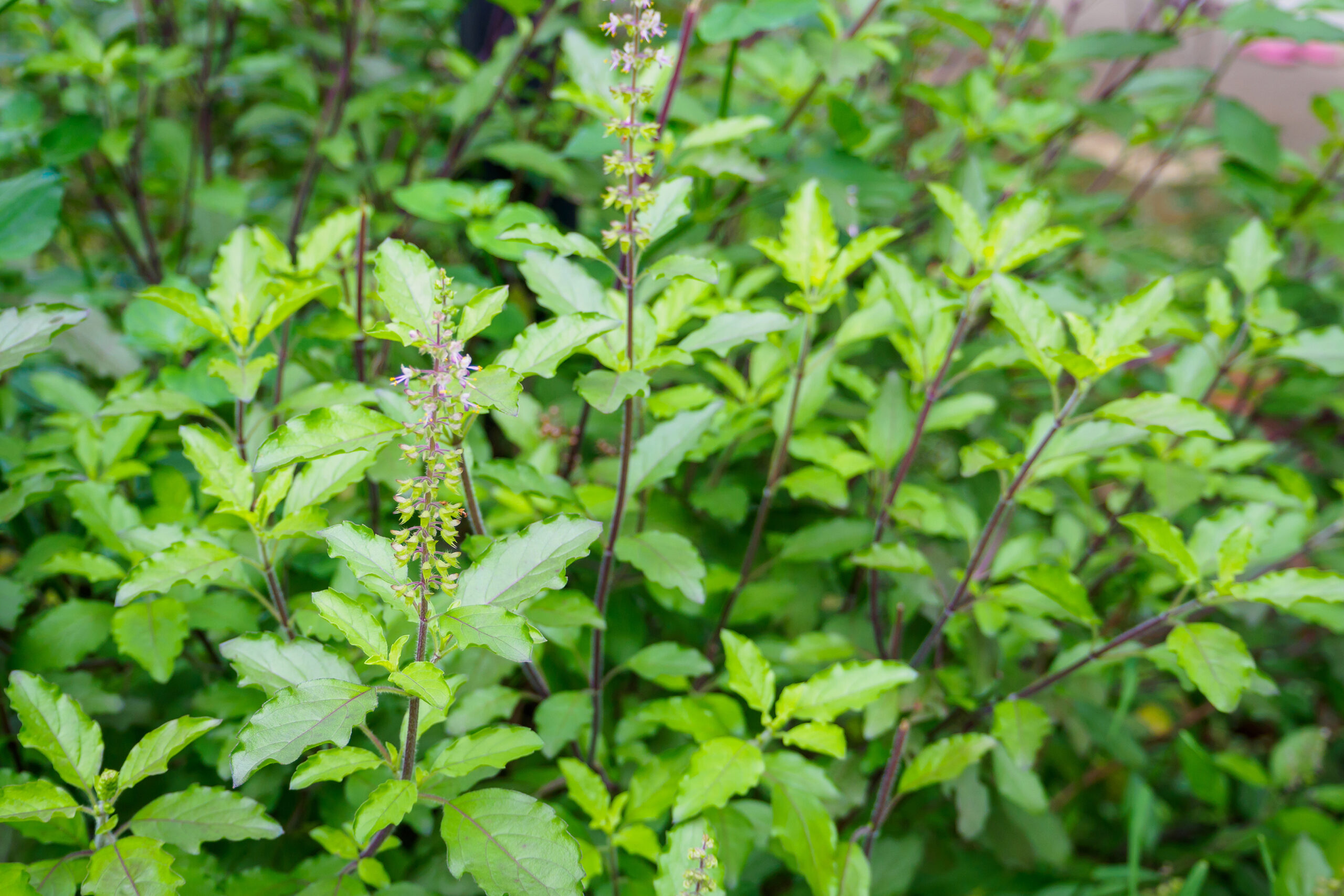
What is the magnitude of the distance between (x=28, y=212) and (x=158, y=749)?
3.28 ft

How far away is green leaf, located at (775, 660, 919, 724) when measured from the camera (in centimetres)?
99

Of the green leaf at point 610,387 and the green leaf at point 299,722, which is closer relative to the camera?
the green leaf at point 299,722

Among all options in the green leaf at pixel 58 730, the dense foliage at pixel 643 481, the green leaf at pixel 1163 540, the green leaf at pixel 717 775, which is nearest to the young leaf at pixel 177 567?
the dense foliage at pixel 643 481

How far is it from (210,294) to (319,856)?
28.3 inches

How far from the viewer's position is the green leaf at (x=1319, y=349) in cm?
127

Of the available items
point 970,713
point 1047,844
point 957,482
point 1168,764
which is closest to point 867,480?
point 957,482

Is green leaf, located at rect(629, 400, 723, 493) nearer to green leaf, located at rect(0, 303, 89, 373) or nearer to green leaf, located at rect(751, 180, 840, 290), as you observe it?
green leaf, located at rect(751, 180, 840, 290)

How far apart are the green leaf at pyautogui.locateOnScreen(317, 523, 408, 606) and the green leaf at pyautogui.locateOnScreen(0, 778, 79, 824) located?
15.2 inches

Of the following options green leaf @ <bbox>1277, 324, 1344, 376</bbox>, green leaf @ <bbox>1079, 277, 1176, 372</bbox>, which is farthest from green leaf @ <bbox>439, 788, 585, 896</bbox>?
→ green leaf @ <bbox>1277, 324, 1344, 376</bbox>

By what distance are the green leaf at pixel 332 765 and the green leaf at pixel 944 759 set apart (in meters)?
0.69

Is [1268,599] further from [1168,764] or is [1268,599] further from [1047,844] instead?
[1168,764]

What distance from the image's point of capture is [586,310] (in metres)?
0.98

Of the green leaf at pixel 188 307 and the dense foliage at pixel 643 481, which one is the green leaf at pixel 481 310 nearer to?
the dense foliage at pixel 643 481

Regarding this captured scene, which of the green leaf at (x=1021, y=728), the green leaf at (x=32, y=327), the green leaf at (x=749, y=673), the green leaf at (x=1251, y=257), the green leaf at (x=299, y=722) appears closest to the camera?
the green leaf at (x=299, y=722)
